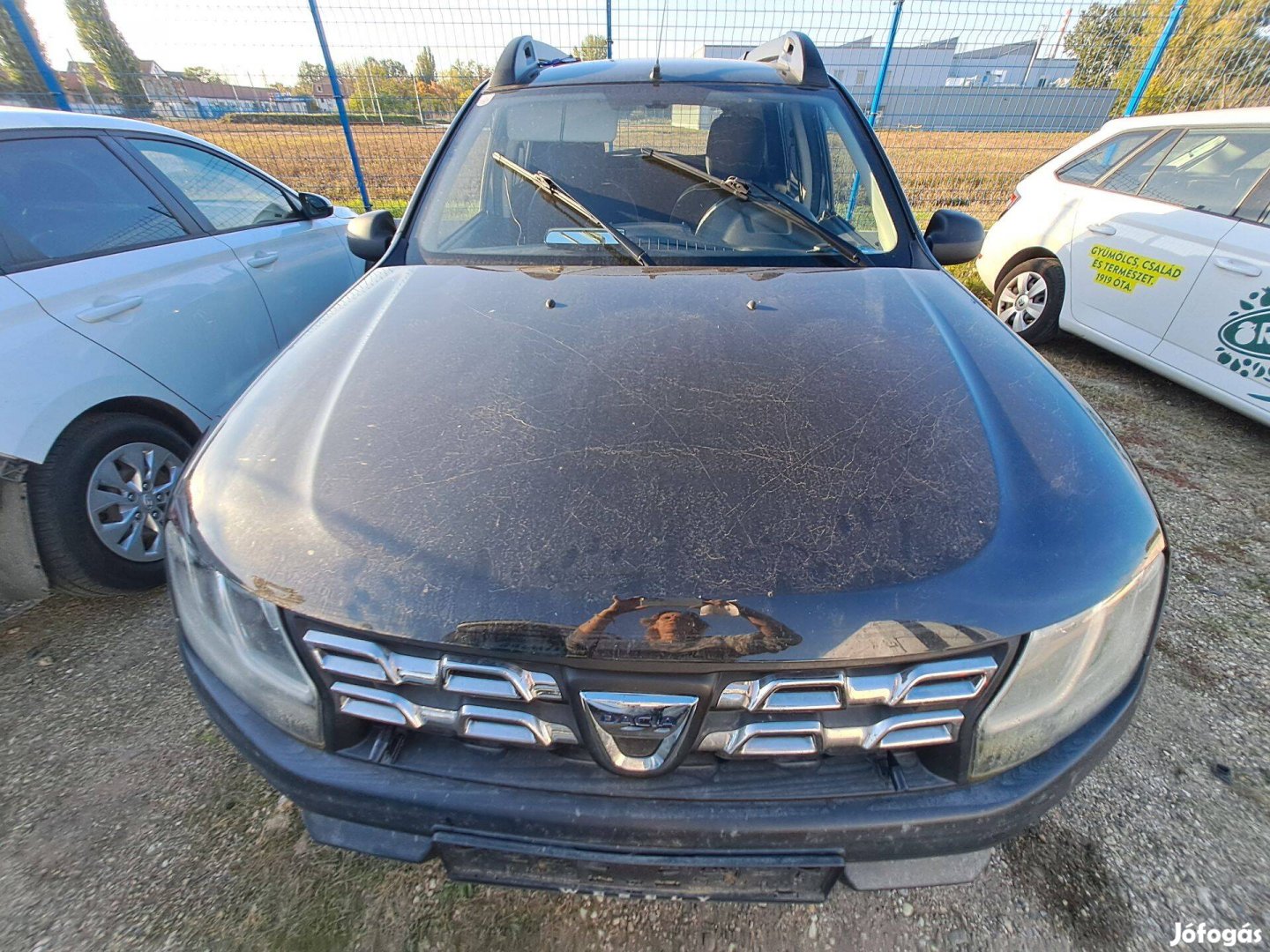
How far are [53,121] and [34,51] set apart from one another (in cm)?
520

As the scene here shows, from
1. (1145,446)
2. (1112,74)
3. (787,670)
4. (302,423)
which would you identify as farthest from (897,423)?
(1112,74)

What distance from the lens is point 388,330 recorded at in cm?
159

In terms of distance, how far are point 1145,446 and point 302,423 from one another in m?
4.14

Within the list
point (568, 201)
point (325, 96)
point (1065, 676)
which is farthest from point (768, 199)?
point (325, 96)

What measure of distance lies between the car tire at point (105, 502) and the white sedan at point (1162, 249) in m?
4.94

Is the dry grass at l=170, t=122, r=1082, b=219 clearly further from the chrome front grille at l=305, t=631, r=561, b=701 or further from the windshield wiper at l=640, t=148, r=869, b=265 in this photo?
the chrome front grille at l=305, t=631, r=561, b=701

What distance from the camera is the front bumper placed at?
100cm

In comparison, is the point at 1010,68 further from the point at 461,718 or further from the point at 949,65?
the point at 461,718

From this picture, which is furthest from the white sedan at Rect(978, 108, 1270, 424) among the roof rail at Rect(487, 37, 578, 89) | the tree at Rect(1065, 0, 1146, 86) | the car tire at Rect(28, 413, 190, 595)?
the car tire at Rect(28, 413, 190, 595)

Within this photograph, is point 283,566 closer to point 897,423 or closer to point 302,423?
point 302,423

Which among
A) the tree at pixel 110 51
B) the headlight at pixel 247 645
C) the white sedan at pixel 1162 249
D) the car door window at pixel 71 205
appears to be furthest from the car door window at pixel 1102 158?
the tree at pixel 110 51

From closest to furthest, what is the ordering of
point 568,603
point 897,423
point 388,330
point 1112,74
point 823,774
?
point 568,603 → point 823,774 → point 897,423 → point 388,330 → point 1112,74

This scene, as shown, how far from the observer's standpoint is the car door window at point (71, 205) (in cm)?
208

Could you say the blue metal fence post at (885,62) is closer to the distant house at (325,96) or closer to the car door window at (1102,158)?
the car door window at (1102,158)
